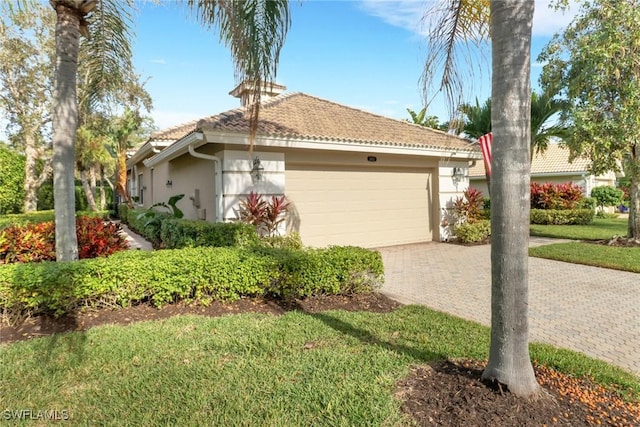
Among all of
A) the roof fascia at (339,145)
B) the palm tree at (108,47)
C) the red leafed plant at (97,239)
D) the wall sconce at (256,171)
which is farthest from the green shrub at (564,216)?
the red leafed plant at (97,239)

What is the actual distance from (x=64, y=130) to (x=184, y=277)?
9.69ft

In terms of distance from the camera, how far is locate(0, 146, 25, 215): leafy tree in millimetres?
18562

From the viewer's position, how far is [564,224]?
17.8 metres

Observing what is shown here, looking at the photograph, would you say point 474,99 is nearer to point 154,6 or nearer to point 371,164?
point 154,6

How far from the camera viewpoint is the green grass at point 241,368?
2736 mm

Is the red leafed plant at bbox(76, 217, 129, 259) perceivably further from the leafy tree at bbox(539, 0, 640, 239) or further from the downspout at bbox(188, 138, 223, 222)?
the leafy tree at bbox(539, 0, 640, 239)

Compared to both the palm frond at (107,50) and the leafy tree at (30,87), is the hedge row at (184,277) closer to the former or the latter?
the palm frond at (107,50)

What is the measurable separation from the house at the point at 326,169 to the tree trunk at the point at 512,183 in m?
5.58

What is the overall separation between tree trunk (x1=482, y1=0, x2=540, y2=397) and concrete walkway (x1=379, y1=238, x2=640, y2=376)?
1.83m

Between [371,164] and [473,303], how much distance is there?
5.90m

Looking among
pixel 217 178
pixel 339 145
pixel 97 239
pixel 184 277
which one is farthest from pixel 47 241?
pixel 339 145

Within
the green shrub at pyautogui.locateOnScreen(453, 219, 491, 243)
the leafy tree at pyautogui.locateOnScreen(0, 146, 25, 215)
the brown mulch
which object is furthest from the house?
the leafy tree at pyautogui.locateOnScreen(0, 146, 25, 215)

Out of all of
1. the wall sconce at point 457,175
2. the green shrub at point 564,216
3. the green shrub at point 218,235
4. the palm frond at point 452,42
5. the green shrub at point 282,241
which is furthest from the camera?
the green shrub at point 564,216

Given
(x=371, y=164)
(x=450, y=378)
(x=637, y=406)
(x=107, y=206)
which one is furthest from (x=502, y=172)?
(x=107, y=206)
